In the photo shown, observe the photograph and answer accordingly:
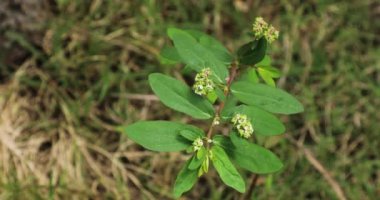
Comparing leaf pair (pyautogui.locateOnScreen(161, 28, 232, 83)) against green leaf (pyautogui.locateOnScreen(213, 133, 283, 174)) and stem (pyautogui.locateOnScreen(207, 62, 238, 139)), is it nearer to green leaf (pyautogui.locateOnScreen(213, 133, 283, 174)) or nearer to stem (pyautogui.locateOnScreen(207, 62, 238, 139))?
stem (pyautogui.locateOnScreen(207, 62, 238, 139))

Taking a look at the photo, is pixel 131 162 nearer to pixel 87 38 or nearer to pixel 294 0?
pixel 87 38

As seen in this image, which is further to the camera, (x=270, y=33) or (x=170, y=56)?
(x=170, y=56)

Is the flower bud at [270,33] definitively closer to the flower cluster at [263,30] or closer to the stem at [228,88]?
the flower cluster at [263,30]

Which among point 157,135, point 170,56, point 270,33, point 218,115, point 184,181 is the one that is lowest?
point 184,181

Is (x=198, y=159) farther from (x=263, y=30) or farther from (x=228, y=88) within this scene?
(x=263, y=30)

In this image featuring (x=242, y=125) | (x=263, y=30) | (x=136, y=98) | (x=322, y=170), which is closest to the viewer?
(x=242, y=125)

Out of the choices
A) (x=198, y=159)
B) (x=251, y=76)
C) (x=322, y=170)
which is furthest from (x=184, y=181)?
(x=322, y=170)

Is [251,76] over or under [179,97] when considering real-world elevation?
over

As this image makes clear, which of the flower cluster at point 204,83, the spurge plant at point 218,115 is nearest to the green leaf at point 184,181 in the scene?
the spurge plant at point 218,115

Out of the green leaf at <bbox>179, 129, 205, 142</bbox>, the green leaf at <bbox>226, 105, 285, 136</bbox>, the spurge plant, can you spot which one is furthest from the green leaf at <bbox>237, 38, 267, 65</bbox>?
the green leaf at <bbox>179, 129, 205, 142</bbox>
